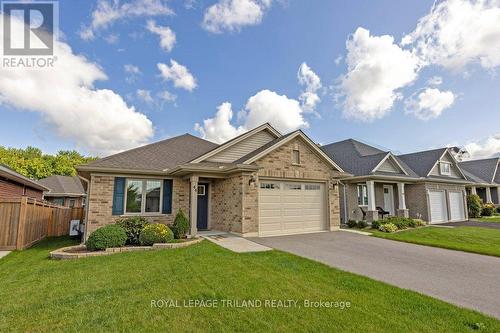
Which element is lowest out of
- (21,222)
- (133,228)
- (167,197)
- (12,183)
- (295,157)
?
(133,228)

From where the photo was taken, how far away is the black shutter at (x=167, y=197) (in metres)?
11.7

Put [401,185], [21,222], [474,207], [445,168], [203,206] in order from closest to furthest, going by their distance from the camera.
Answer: [21,222], [203,206], [401,185], [445,168], [474,207]

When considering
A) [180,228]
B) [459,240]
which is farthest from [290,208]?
[459,240]

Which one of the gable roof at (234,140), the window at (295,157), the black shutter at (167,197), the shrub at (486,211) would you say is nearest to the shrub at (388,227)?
the window at (295,157)

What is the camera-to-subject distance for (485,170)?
92.1 ft

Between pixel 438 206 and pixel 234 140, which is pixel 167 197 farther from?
pixel 438 206

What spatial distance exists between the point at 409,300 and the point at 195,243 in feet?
22.7

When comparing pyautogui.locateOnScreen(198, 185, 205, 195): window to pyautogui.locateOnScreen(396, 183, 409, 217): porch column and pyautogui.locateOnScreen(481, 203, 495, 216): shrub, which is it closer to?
pyautogui.locateOnScreen(396, 183, 409, 217): porch column

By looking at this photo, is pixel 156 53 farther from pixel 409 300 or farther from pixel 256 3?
pixel 409 300

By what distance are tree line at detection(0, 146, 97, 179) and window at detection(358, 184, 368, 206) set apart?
3845 cm

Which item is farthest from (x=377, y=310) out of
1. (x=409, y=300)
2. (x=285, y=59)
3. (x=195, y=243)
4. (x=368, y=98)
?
(x=368, y=98)

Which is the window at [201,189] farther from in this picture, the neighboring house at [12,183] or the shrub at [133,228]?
the neighboring house at [12,183]

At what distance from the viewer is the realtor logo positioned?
8.81m

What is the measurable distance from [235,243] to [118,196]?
5625 millimetres
